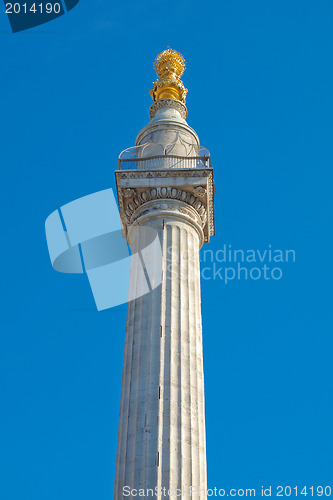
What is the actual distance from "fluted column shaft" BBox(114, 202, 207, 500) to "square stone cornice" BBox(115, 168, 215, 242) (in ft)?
2.02

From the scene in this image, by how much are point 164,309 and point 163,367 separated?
84.6 inches

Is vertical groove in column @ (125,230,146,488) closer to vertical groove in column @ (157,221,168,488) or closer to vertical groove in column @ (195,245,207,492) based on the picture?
vertical groove in column @ (157,221,168,488)

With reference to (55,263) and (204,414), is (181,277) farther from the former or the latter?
(55,263)

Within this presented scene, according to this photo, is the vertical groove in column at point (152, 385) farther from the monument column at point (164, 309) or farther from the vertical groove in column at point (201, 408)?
the vertical groove in column at point (201, 408)

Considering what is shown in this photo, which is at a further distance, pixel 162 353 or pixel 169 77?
pixel 169 77

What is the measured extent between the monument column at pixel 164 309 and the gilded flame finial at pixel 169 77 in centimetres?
90

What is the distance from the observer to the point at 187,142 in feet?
86.9

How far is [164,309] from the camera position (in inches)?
812

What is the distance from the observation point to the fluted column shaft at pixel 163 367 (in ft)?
57.0

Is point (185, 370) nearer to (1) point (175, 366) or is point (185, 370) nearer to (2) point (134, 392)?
(1) point (175, 366)

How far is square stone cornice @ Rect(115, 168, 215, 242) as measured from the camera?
2388 cm

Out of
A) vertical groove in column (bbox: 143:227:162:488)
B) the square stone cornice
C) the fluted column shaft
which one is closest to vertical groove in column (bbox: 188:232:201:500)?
the fluted column shaft

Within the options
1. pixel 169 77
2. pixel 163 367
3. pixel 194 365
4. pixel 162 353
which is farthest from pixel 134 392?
pixel 169 77

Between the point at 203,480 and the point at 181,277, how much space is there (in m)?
6.73
